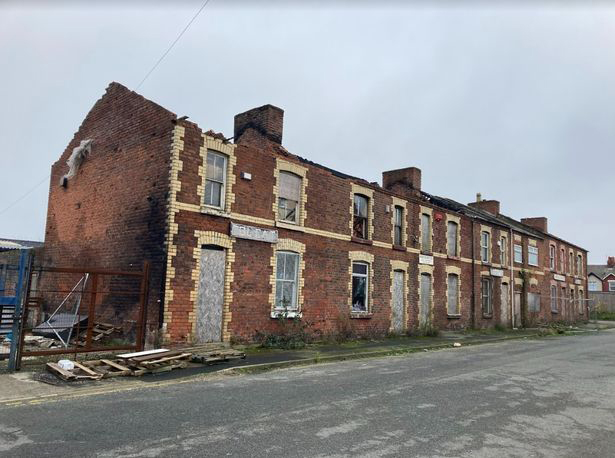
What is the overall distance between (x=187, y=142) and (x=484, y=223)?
20.1 m

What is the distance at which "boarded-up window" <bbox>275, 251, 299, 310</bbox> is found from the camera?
16.0 metres

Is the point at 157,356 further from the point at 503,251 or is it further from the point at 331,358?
the point at 503,251

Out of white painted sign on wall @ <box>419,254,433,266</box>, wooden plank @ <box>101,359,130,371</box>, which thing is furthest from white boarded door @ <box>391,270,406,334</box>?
wooden plank @ <box>101,359,130,371</box>

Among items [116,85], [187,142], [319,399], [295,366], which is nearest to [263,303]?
[295,366]

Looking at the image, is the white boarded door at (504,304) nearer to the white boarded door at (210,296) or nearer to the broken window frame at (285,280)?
the broken window frame at (285,280)

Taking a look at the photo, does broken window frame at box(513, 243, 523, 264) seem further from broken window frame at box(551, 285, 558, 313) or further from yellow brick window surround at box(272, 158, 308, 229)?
yellow brick window surround at box(272, 158, 308, 229)

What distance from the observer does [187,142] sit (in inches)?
535

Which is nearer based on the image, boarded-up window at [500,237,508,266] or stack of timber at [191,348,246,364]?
stack of timber at [191,348,246,364]

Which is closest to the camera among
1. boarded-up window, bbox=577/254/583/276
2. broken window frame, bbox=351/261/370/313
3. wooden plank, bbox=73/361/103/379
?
wooden plank, bbox=73/361/103/379

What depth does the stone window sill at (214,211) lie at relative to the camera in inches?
541

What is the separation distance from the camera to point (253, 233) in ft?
49.2

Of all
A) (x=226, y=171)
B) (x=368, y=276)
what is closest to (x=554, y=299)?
(x=368, y=276)

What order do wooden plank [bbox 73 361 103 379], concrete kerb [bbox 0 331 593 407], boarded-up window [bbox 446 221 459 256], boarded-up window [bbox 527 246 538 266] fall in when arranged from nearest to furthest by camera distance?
concrete kerb [bbox 0 331 593 407]
wooden plank [bbox 73 361 103 379]
boarded-up window [bbox 446 221 459 256]
boarded-up window [bbox 527 246 538 266]

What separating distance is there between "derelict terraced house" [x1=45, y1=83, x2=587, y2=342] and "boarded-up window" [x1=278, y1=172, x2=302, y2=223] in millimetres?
39
